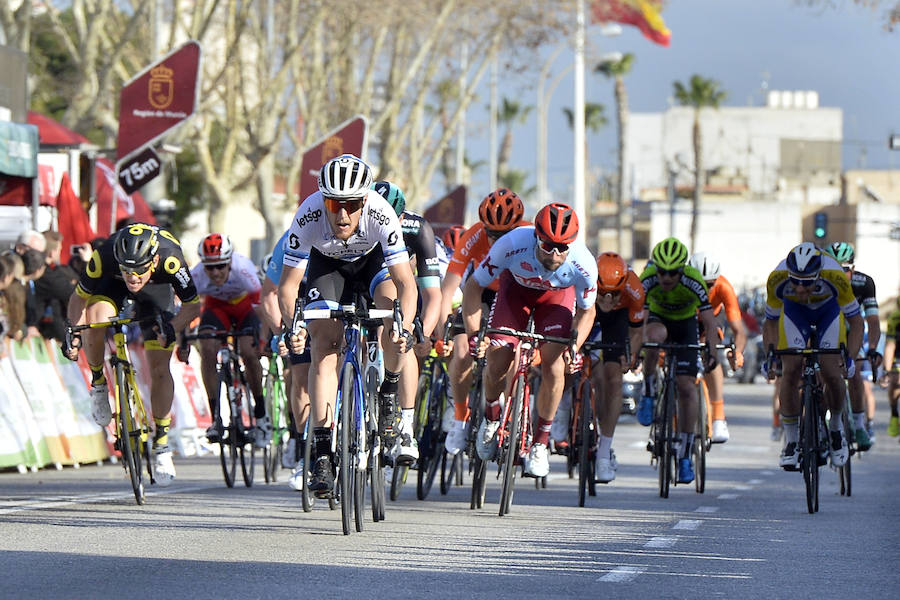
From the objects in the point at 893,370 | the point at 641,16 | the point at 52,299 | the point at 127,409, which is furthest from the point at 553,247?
the point at 641,16

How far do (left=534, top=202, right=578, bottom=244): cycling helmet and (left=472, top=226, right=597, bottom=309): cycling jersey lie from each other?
0.27 meters

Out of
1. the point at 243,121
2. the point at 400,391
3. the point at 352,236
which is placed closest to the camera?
the point at 352,236

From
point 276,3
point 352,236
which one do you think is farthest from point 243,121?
point 352,236

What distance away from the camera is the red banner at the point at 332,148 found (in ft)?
89.8

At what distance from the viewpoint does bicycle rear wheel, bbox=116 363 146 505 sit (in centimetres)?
1330

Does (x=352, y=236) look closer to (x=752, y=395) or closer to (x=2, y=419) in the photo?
(x=2, y=419)

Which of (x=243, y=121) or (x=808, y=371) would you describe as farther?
(x=243, y=121)

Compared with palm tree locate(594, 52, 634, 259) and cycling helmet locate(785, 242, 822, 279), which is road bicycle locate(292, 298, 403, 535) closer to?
cycling helmet locate(785, 242, 822, 279)

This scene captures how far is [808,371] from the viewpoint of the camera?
580 inches

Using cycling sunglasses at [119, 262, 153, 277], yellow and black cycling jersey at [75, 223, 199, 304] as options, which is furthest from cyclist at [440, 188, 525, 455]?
cycling sunglasses at [119, 262, 153, 277]

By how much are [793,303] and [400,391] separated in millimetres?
4060

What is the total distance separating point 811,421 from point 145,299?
5.02 metres

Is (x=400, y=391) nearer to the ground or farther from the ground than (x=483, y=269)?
nearer to the ground

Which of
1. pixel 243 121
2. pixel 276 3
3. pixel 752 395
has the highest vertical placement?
pixel 276 3
